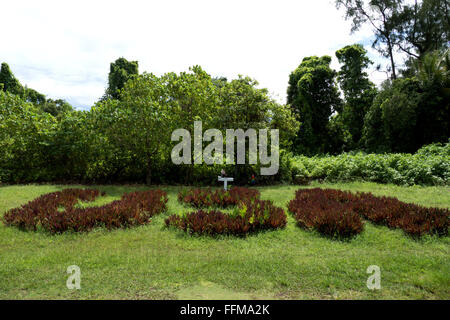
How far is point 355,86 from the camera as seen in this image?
75.3ft

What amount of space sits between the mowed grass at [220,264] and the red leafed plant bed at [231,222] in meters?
0.19

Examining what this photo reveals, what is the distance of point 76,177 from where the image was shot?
523 inches

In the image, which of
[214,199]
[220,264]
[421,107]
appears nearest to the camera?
[220,264]

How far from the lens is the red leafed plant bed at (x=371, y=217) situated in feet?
16.7

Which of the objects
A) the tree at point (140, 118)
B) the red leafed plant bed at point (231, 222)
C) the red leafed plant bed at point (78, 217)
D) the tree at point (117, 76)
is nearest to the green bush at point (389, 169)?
the tree at point (140, 118)

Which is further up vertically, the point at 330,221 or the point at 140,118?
the point at 140,118

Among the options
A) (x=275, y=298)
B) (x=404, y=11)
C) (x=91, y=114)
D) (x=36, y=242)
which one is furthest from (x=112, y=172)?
(x=404, y=11)

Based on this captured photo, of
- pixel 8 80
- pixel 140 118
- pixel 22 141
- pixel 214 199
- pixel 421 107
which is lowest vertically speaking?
pixel 214 199

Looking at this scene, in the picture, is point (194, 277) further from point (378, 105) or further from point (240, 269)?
point (378, 105)

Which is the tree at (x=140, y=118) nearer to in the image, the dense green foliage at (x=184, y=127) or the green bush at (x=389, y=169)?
the dense green foliage at (x=184, y=127)

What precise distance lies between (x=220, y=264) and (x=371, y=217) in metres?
4.11

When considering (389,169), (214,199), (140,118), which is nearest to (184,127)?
(140,118)

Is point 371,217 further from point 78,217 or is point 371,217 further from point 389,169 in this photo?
point 389,169

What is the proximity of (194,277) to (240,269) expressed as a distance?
2.11 feet
